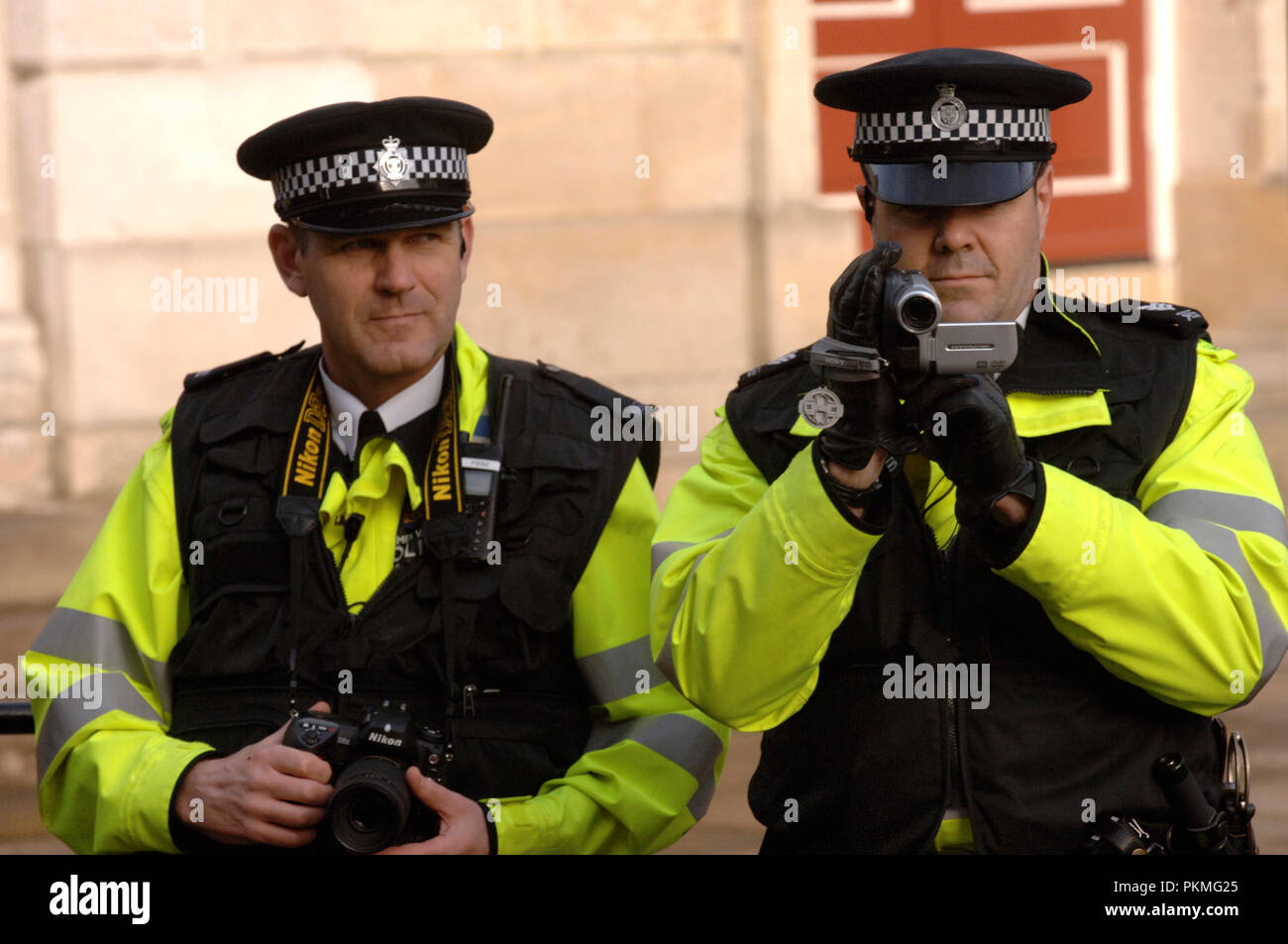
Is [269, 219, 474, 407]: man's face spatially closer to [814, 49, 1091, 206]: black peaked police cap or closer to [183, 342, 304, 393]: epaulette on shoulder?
[183, 342, 304, 393]: epaulette on shoulder

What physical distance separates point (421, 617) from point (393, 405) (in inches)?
17.0

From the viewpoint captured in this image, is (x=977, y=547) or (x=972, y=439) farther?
(x=977, y=547)

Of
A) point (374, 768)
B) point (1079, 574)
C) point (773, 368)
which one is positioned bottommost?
point (374, 768)

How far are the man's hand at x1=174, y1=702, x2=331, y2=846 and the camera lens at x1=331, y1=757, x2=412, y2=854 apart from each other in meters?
0.06

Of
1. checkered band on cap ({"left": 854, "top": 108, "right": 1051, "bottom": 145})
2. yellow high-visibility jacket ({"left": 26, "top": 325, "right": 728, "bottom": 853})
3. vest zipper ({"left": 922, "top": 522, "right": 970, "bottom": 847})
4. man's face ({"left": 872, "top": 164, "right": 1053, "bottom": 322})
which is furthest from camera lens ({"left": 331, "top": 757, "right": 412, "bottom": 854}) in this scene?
checkered band on cap ({"left": 854, "top": 108, "right": 1051, "bottom": 145})

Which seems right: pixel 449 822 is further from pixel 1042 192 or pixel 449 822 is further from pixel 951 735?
pixel 1042 192

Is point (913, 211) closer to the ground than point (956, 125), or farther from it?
closer to the ground

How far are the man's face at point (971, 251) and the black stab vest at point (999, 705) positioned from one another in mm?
138

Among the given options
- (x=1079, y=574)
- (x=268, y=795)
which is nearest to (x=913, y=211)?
(x=1079, y=574)

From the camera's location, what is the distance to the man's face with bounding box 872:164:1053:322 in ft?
8.85

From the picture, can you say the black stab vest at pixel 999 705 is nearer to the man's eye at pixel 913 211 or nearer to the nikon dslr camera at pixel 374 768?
the man's eye at pixel 913 211

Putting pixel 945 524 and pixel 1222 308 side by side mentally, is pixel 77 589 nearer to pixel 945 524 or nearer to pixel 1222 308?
pixel 945 524

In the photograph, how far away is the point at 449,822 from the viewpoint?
2895 mm
